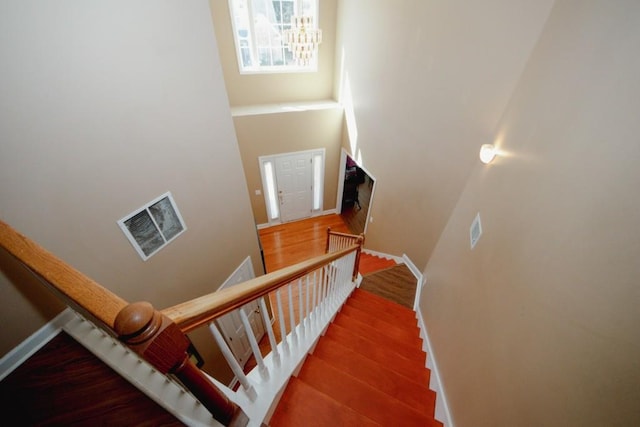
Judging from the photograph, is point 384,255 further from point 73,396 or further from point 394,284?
point 73,396

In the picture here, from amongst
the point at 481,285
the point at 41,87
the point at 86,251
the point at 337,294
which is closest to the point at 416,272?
the point at 337,294

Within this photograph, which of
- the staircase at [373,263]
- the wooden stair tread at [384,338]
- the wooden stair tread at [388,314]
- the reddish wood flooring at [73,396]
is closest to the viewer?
the reddish wood flooring at [73,396]

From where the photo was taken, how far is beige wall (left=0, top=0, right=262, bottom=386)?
49.1 inches

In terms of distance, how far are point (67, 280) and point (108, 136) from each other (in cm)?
148

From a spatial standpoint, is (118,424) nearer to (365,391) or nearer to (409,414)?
(365,391)

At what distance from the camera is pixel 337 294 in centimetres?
249

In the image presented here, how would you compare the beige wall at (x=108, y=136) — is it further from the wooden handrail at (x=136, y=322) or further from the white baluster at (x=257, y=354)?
the white baluster at (x=257, y=354)

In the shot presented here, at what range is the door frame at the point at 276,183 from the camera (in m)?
5.38

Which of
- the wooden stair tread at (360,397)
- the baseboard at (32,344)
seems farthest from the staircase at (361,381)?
the baseboard at (32,344)

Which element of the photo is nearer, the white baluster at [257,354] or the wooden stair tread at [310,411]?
the white baluster at [257,354]

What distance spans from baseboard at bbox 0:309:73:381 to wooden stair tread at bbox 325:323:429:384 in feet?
5.59

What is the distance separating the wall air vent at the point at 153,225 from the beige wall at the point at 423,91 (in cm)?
299

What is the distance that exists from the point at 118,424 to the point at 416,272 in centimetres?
374

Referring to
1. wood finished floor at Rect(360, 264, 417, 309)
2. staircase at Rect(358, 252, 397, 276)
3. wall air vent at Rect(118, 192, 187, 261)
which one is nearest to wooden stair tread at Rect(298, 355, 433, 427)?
wall air vent at Rect(118, 192, 187, 261)
